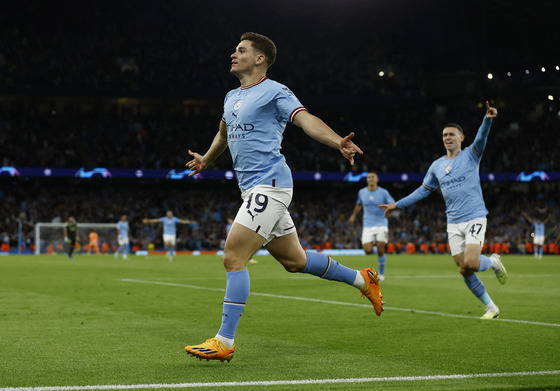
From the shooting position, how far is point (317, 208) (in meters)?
48.8

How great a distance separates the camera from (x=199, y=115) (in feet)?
165

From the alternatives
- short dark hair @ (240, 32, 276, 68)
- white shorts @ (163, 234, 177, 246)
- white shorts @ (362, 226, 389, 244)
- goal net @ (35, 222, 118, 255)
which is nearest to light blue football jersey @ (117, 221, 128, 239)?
white shorts @ (163, 234, 177, 246)

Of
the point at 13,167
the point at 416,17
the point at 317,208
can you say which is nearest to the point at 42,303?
the point at 13,167

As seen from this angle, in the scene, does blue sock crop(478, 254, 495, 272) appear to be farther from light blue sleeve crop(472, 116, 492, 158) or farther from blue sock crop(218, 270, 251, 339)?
blue sock crop(218, 270, 251, 339)

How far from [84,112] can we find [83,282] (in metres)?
33.7

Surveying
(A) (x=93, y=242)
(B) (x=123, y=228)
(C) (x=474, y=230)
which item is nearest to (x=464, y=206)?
(C) (x=474, y=230)

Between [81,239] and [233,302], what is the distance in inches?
1423

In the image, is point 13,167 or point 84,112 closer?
point 13,167

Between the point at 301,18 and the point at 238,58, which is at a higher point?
the point at 301,18

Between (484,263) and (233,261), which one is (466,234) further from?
(233,261)

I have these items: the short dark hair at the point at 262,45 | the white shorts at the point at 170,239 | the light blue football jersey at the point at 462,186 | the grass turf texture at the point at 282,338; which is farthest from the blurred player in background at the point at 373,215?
the white shorts at the point at 170,239

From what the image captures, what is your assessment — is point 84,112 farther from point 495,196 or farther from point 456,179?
point 456,179

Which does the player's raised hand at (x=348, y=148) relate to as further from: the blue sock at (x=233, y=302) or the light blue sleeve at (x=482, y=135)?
the light blue sleeve at (x=482, y=135)

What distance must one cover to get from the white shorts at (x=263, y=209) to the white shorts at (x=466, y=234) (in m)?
4.43
